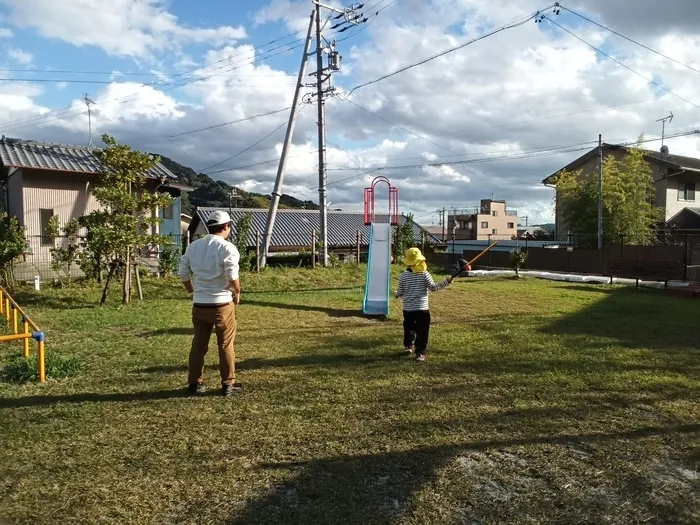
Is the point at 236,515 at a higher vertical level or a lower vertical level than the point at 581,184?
lower

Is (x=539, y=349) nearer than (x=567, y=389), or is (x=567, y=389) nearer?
(x=567, y=389)

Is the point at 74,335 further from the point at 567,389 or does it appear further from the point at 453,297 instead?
the point at 453,297

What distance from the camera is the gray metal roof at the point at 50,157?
15.2 meters

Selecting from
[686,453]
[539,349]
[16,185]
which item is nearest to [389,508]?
[686,453]

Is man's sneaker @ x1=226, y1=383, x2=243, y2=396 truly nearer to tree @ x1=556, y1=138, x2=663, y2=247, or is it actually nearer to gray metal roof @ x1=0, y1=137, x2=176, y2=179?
gray metal roof @ x1=0, y1=137, x2=176, y2=179

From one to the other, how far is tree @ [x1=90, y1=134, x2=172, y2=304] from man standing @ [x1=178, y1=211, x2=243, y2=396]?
20.7 feet

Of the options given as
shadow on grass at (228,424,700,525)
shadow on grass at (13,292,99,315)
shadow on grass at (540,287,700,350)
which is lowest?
shadow on grass at (228,424,700,525)

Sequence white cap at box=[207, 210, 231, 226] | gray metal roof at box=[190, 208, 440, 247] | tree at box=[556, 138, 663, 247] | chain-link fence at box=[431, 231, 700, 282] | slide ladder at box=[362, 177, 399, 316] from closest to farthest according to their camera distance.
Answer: white cap at box=[207, 210, 231, 226] → slide ladder at box=[362, 177, 399, 316] → chain-link fence at box=[431, 231, 700, 282] → tree at box=[556, 138, 663, 247] → gray metal roof at box=[190, 208, 440, 247]

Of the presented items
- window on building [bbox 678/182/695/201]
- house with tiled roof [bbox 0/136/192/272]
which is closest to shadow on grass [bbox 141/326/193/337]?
house with tiled roof [bbox 0/136/192/272]

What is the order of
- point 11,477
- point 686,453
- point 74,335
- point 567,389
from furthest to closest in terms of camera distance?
point 74,335
point 567,389
point 686,453
point 11,477

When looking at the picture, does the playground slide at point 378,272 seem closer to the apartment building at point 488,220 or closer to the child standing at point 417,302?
the child standing at point 417,302

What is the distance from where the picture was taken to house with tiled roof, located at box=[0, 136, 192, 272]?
50.3 ft

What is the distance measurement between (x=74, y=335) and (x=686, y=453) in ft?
24.3

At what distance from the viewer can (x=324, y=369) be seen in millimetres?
5754
